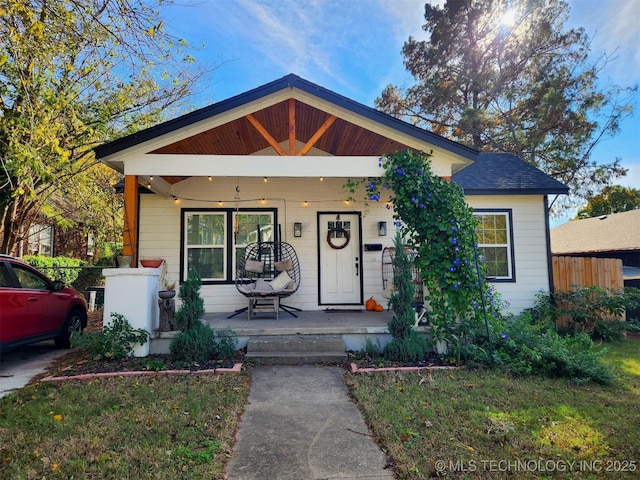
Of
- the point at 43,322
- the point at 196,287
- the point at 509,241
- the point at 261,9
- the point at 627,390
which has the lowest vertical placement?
the point at 627,390

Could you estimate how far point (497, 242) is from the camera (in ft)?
23.6

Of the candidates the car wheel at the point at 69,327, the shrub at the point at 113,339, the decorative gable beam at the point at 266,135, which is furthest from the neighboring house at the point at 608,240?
the car wheel at the point at 69,327

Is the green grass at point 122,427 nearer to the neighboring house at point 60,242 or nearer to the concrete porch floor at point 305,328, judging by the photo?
the concrete porch floor at point 305,328

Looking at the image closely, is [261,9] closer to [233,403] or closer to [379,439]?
[233,403]

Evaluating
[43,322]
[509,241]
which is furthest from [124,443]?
[509,241]

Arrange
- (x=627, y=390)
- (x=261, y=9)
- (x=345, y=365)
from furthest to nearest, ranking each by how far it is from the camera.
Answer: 1. (x=261, y=9)
2. (x=345, y=365)
3. (x=627, y=390)

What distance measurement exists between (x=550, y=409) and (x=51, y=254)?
46.1 ft

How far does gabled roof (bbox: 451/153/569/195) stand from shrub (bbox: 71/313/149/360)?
5887 mm

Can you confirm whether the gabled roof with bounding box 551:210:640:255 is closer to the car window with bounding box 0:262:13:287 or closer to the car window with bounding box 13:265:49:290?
the car window with bounding box 13:265:49:290

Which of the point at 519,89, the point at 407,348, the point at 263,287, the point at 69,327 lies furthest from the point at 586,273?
the point at 519,89

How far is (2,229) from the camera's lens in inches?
290

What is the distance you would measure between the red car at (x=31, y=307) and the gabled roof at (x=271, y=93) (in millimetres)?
1785

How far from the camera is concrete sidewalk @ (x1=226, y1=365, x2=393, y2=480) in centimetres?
217

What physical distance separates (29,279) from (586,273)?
929cm
